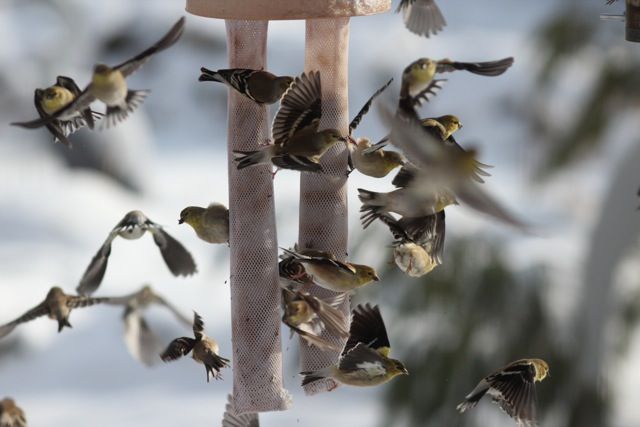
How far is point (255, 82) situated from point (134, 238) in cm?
36

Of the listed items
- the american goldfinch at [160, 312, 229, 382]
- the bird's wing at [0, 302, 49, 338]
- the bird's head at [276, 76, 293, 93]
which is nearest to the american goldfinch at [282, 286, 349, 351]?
the american goldfinch at [160, 312, 229, 382]

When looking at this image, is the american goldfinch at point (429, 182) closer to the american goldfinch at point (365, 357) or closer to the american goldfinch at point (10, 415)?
the american goldfinch at point (365, 357)

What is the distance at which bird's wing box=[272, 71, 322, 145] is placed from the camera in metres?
1.59

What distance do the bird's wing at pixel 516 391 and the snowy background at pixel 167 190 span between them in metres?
2.67

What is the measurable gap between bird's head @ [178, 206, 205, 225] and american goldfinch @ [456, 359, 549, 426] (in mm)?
523

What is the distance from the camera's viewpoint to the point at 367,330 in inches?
65.5

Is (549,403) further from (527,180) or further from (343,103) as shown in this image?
(343,103)

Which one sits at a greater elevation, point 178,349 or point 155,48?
point 155,48

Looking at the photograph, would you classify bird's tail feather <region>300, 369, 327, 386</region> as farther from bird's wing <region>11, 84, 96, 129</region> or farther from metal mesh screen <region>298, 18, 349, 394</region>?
A: bird's wing <region>11, 84, 96, 129</region>

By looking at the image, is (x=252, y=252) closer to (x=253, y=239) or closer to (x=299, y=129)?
(x=253, y=239)

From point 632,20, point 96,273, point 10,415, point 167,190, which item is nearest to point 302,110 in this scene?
point 96,273

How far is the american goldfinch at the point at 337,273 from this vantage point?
1619mm

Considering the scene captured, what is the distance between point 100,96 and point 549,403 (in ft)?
11.2

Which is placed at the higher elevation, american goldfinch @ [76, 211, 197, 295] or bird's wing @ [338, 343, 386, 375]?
american goldfinch @ [76, 211, 197, 295]
